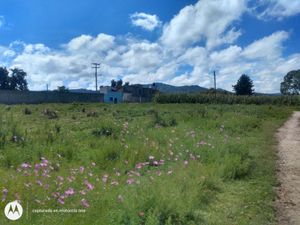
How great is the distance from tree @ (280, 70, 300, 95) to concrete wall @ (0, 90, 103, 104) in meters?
68.2

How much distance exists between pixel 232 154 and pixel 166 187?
3664 millimetres

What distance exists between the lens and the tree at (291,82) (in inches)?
4234

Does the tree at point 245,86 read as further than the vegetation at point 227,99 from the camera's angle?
Yes

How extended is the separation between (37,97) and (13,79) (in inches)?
1202

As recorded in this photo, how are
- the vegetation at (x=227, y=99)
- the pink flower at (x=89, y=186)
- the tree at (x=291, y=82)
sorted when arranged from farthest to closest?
the tree at (x=291, y=82) < the vegetation at (x=227, y=99) < the pink flower at (x=89, y=186)

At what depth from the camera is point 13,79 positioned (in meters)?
81.9

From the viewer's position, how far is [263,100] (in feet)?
192

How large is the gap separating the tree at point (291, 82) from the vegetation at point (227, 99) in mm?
52623

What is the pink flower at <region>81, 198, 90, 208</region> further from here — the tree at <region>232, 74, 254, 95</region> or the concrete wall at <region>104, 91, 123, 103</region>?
the tree at <region>232, 74, 254, 95</region>

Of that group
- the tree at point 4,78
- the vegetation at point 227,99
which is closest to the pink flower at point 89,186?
the vegetation at point 227,99

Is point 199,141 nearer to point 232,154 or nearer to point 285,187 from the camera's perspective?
point 232,154

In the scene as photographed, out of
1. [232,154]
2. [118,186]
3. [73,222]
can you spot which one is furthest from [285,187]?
[73,222]

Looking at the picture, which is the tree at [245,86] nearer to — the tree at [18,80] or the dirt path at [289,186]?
the tree at [18,80]

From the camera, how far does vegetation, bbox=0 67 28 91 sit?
7940cm
